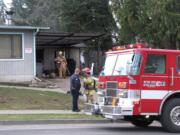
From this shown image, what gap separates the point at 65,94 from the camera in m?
27.0

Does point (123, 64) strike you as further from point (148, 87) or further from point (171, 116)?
point (171, 116)

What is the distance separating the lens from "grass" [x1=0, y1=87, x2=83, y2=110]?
76.8ft

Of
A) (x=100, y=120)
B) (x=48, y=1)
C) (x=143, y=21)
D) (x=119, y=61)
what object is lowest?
(x=100, y=120)

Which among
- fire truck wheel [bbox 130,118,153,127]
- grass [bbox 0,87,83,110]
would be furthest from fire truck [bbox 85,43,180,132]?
grass [bbox 0,87,83,110]

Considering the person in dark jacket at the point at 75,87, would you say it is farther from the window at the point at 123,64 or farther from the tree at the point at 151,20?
the tree at the point at 151,20

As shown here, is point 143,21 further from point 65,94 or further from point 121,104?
point 121,104

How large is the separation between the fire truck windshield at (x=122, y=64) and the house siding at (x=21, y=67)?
48.8 feet

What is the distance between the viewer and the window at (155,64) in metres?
16.1

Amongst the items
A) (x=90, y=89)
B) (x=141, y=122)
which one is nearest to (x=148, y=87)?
(x=141, y=122)

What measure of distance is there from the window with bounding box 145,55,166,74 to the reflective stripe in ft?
1.96

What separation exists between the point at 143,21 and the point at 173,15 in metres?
2.97

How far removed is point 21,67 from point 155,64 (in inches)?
663

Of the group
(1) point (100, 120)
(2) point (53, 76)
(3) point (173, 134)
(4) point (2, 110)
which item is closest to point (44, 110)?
(4) point (2, 110)

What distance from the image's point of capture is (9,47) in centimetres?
3186
